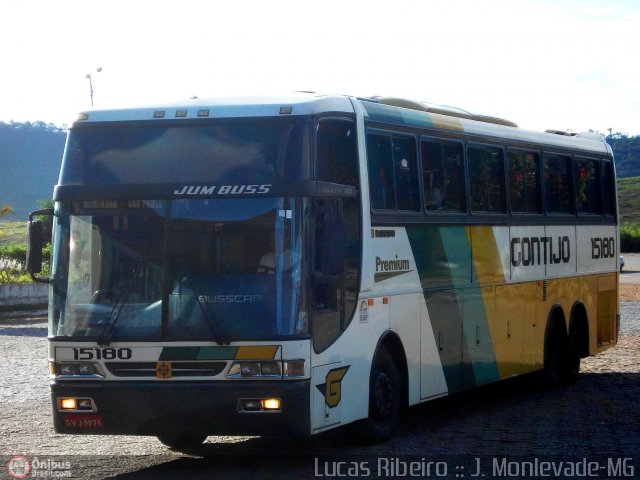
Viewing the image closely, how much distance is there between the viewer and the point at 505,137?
49.8 ft

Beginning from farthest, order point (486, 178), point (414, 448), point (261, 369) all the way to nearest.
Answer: point (486, 178)
point (414, 448)
point (261, 369)

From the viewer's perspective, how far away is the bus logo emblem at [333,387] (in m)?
10.1

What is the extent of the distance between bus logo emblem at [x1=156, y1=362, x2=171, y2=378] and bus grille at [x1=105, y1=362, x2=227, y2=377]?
0.03 meters

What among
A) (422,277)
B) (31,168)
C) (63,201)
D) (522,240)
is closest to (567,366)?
(522,240)

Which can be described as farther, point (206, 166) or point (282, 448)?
point (282, 448)

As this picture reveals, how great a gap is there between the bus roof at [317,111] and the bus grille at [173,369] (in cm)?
205

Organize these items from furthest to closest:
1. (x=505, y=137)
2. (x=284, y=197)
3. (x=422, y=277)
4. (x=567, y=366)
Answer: (x=567, y=366)
(x=505, y=137)
(x=422, y=277)
(x=284, y=197)

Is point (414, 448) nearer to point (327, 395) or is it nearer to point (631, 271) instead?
point (327, 395)

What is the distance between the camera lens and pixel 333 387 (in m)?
10.3

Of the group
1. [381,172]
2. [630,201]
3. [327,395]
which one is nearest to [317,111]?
[381,172]

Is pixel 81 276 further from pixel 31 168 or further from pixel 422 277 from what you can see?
pixel 31 168

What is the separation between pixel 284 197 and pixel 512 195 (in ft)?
19.6

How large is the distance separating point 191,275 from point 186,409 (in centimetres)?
105

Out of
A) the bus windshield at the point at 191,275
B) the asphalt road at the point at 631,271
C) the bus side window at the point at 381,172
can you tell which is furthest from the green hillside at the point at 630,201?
the bus windshield at the point at 191,275
